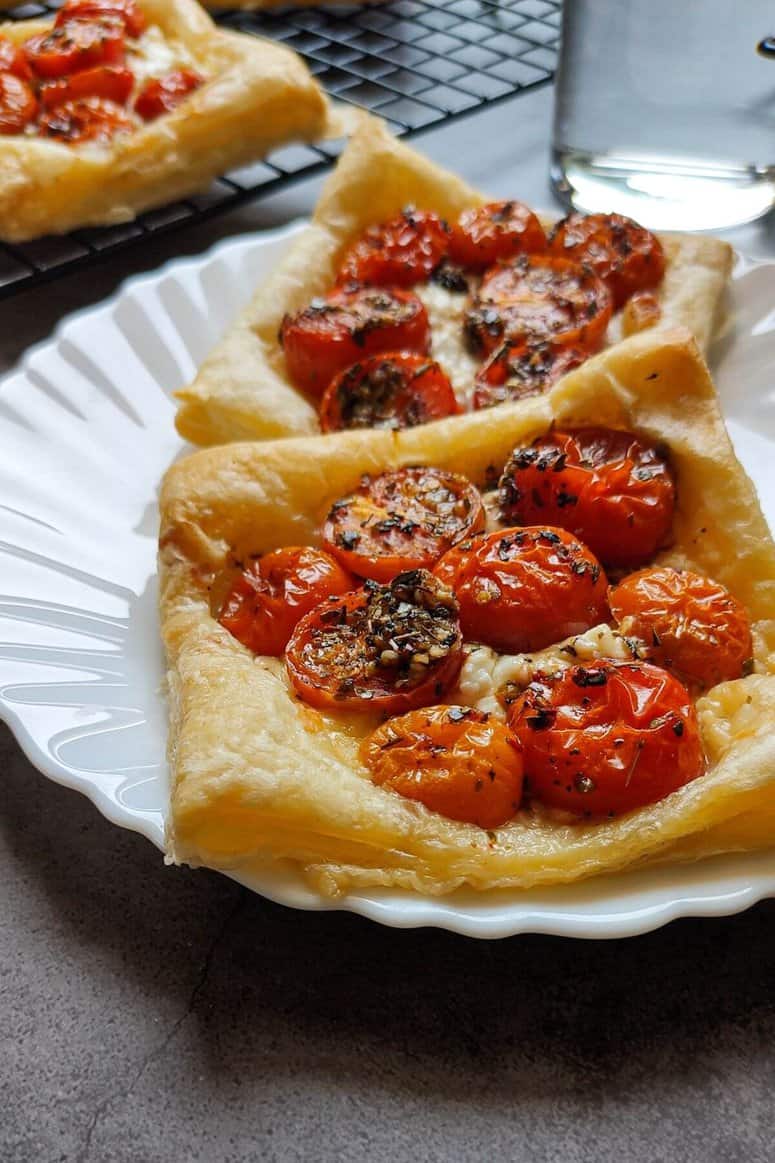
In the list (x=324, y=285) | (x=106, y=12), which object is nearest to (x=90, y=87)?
(x=106, y=12)

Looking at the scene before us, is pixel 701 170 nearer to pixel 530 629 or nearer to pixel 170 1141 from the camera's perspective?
pixel 530 629

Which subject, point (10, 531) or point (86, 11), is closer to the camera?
point (10, 531)

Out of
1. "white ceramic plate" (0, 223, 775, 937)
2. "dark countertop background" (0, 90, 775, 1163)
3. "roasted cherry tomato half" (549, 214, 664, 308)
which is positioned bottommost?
"dark countertop background" (0, 90, 775, 1163)

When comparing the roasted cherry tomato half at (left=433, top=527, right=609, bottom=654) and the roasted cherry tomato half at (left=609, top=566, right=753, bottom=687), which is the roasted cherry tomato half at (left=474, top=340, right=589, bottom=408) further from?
the roasted cherry tomato half at (left=609, top=566, right=753, bottom=687)

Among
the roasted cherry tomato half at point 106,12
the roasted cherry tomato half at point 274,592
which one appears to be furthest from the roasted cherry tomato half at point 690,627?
the roasted cherry tomato half at point 106,12

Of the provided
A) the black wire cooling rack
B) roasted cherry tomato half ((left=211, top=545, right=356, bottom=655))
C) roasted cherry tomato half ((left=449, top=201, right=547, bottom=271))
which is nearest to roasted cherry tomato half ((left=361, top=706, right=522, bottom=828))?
roasted cherry tomato half ((left=211, top=545, right=356, bottom=655))

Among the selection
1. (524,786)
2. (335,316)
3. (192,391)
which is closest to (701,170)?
(335,316)

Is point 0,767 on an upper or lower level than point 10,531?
lower
